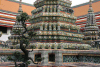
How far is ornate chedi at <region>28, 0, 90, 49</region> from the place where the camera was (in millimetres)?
9586

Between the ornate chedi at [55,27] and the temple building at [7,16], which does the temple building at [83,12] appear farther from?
the ornate chedi at [55,27]

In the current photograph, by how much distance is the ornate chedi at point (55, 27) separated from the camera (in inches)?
377

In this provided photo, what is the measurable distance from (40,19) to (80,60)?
4311 millimetres

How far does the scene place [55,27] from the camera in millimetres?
9914

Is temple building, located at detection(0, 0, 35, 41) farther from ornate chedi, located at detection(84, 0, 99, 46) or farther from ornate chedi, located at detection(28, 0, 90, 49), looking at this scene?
ornate chedi, located at detection(28, 0, 90, 49)

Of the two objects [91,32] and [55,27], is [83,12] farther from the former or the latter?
[55,27]

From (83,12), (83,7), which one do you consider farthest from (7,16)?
(83,7)

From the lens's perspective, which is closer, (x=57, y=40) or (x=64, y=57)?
(x=64, y=57)

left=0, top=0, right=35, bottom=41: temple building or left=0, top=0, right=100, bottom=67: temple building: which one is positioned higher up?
left=0, top=0, right=35, bottom=41: temple building

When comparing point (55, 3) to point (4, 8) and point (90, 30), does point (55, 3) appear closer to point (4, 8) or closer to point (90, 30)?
point (90, 30)

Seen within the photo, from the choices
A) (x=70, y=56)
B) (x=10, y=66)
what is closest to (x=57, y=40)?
(x=70, y=56)

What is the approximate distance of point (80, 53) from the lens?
8734 millimetres

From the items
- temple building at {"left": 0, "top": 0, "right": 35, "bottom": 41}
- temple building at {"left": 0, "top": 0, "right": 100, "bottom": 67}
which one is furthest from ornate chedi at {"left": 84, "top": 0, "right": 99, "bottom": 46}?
temple building at {"left": 0, "top": 0, "right": 35, "bottom": 41}

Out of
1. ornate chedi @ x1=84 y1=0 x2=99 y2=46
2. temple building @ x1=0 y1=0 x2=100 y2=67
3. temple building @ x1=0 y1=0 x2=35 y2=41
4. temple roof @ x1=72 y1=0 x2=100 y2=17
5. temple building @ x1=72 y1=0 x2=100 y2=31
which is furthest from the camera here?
temple roof @ x1=72 y1=0 x2=100 y2=17
